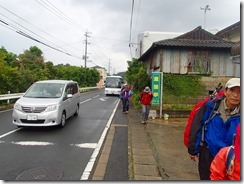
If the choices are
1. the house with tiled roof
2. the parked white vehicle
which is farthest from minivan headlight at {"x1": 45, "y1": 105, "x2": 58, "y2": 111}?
the parked white vehicle

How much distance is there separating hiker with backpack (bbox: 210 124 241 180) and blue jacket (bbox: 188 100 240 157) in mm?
Result: 574

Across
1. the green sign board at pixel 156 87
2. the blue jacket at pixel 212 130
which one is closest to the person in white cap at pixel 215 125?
the blue jacket at pixel 212 130

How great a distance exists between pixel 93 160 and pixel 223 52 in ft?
33.2

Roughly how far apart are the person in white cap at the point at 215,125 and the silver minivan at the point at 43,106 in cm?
588

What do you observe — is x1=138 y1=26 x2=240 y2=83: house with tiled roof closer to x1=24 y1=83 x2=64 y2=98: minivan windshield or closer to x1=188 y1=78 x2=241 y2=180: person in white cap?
x1=24 y1=83 x2=64 y2=98: minivan windshield

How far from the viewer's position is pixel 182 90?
1223cm

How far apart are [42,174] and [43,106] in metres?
3.74

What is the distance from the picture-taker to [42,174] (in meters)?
4.45

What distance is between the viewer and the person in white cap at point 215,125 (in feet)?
8.77

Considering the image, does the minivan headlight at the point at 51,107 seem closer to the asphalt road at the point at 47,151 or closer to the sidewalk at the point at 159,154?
the asphalt road at the point at 47,151

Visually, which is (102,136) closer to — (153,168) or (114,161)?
(114,161)

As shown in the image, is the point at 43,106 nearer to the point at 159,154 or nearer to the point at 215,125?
the point at 159,154

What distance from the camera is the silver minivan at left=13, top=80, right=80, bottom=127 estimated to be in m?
7.80

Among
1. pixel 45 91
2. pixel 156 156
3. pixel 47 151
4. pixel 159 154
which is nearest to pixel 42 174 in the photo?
pixel 47 151
